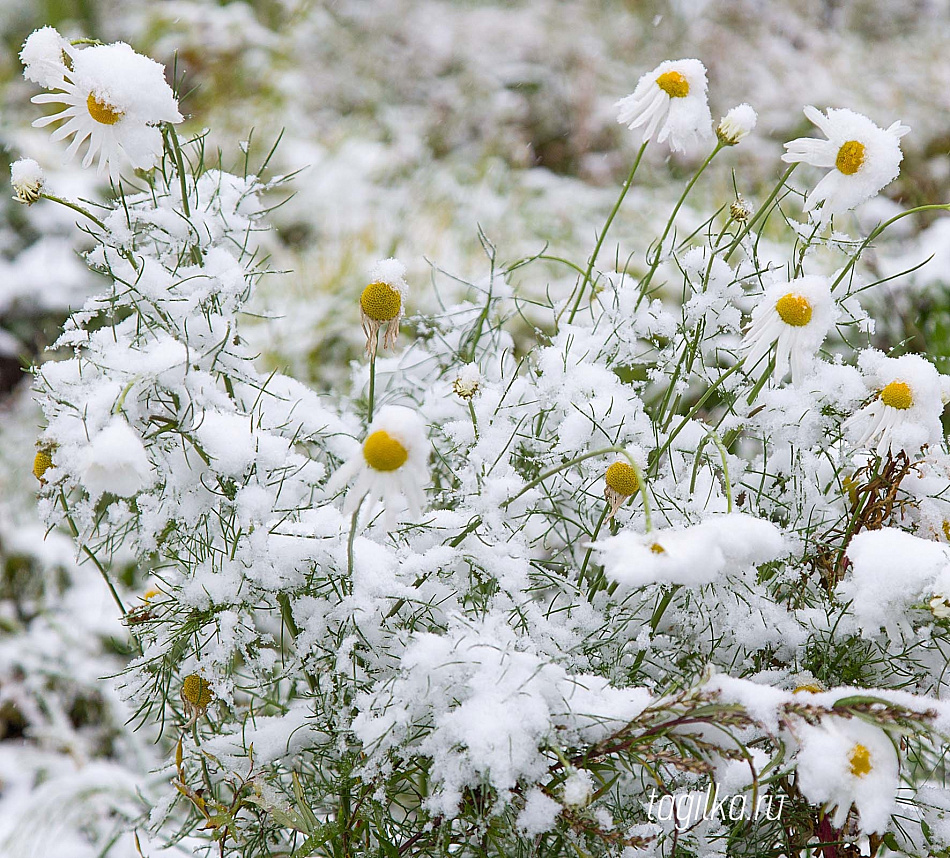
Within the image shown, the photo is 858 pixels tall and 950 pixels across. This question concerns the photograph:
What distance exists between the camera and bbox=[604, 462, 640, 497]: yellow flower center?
564 millimetres

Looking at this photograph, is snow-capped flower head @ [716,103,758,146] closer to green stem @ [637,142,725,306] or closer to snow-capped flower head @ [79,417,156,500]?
green stem @ [637,142,725,306]

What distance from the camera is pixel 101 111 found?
577 millimetres

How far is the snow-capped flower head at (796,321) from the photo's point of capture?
0.57m

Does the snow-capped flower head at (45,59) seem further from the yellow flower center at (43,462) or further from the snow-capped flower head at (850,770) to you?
Answer: the snow-capped flower head at (850,770)

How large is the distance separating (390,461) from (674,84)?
1.36ft

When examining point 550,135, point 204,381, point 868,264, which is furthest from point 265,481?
point 550,135

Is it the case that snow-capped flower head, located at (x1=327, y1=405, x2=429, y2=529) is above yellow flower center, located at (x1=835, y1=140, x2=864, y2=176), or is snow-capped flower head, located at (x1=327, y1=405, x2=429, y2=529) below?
below

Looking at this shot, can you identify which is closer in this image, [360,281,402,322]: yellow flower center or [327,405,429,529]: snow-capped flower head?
[327,405,429,529]: snow-capped flower head

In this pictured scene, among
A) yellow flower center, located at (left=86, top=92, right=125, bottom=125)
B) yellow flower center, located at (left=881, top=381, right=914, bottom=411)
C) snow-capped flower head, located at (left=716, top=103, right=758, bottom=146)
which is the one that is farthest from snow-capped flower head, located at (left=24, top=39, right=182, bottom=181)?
yellow flower center, located at (left=881, top=381, right=914, bottom=411)

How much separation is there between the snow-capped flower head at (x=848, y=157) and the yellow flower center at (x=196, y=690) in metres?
0.58

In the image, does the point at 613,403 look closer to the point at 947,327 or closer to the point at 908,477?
the point at 908,477

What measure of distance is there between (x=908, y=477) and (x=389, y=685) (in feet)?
1.32

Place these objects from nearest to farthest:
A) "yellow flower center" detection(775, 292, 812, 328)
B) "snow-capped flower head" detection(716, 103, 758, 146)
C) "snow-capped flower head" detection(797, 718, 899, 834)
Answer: "snow-capped flower head" detection(797, 718, 899, 834), "yellow flower center" detection(775, 292, 812, 328), "snow-capped flower head" detection(716, 103, 758, 146)

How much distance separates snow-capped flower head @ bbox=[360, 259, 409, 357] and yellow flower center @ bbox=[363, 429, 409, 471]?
0.45 feet
